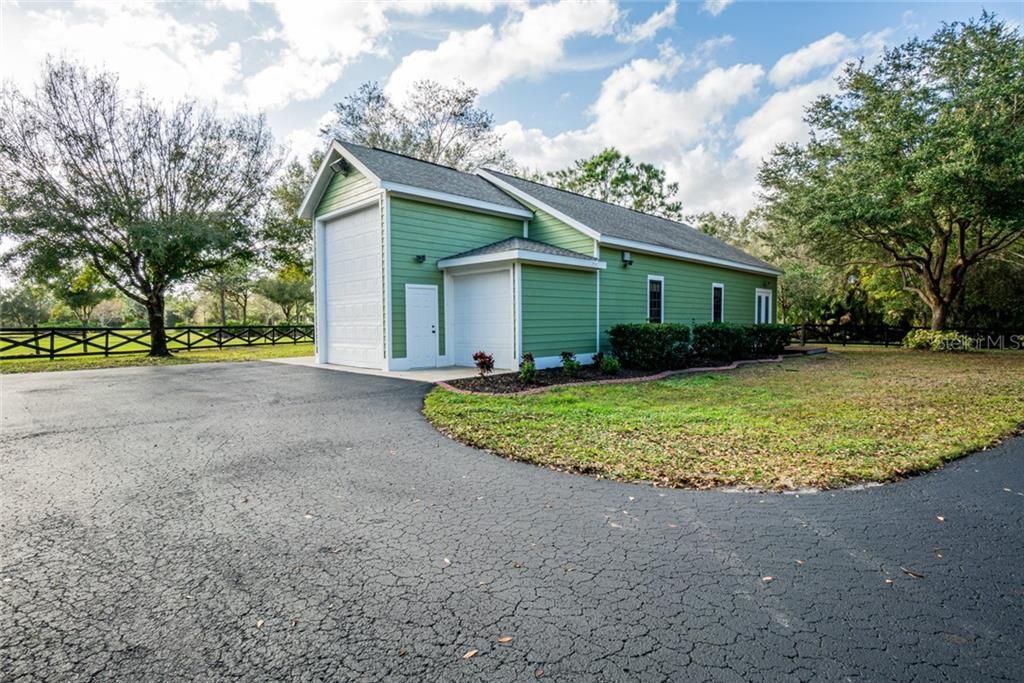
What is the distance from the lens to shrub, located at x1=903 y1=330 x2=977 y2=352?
58.1ft

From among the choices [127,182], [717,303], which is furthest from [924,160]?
[127,182]

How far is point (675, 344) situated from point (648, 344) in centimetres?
129

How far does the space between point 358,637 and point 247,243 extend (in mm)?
18919

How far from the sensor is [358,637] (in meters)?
2.06

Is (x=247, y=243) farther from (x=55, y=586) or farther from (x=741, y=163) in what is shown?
(x=741, y=163)

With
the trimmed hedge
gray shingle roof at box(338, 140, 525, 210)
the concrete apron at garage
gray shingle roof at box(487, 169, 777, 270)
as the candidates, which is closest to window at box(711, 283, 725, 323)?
gray shingle roof at box(487, 169, 777, 270)

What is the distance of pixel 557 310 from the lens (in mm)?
11766

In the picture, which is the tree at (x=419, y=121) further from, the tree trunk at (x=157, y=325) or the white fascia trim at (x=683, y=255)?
the white fascia trim at (x=683, y=255)

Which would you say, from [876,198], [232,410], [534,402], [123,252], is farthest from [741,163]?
[123,252]

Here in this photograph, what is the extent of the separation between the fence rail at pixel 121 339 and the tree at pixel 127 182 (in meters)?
2.00

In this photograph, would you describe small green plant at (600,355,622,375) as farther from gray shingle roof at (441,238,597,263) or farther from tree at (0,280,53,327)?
tree at (0,280,53,327)

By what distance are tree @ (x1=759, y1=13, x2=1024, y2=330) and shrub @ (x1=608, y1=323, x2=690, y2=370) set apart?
748 cm

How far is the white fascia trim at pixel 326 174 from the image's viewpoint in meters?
11.3

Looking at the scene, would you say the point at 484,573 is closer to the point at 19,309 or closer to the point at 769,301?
the point at 769,301
